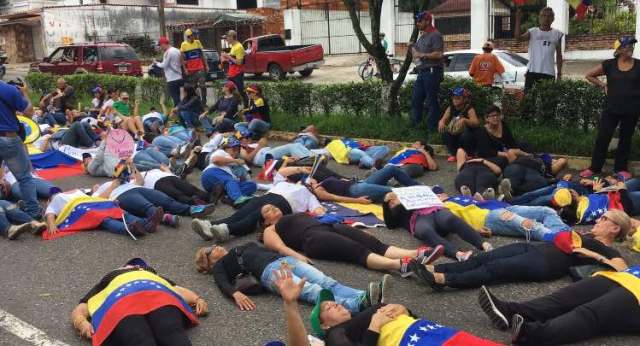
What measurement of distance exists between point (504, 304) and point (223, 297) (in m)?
2.26

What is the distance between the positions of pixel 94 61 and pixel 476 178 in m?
18.9

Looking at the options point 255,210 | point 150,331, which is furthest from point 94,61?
point 150,331

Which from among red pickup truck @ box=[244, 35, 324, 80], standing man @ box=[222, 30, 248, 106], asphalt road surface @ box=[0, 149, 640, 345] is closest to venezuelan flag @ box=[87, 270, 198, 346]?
asphalt road surface @ box=[0, 149, 640, 345]

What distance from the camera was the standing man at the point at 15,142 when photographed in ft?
22.5

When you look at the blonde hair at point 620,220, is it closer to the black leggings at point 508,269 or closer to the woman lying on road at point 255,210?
the black leggings at point 508,269

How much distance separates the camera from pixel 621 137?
7.70 metres

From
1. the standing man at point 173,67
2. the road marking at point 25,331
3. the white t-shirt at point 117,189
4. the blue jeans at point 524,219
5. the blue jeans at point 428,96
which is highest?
the standing man at point 173,67

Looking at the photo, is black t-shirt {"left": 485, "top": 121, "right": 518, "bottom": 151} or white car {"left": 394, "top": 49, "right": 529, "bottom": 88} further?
white car {"left": 394, "top": 49, "right": 529, "bottom": 88}

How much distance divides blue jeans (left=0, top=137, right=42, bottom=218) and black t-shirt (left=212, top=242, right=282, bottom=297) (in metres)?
3.19

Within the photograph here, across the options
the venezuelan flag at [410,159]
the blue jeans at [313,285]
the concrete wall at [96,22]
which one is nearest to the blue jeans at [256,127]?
the venezuelan flag at [410,159]

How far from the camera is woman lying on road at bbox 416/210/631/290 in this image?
4777 mm

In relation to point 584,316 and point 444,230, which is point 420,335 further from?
point 444,230

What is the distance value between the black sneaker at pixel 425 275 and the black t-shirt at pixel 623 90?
420 cm

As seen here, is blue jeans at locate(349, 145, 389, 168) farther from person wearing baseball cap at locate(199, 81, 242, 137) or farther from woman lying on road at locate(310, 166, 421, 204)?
person wearing baseball cap at locate(199, 81, 242, 137)
